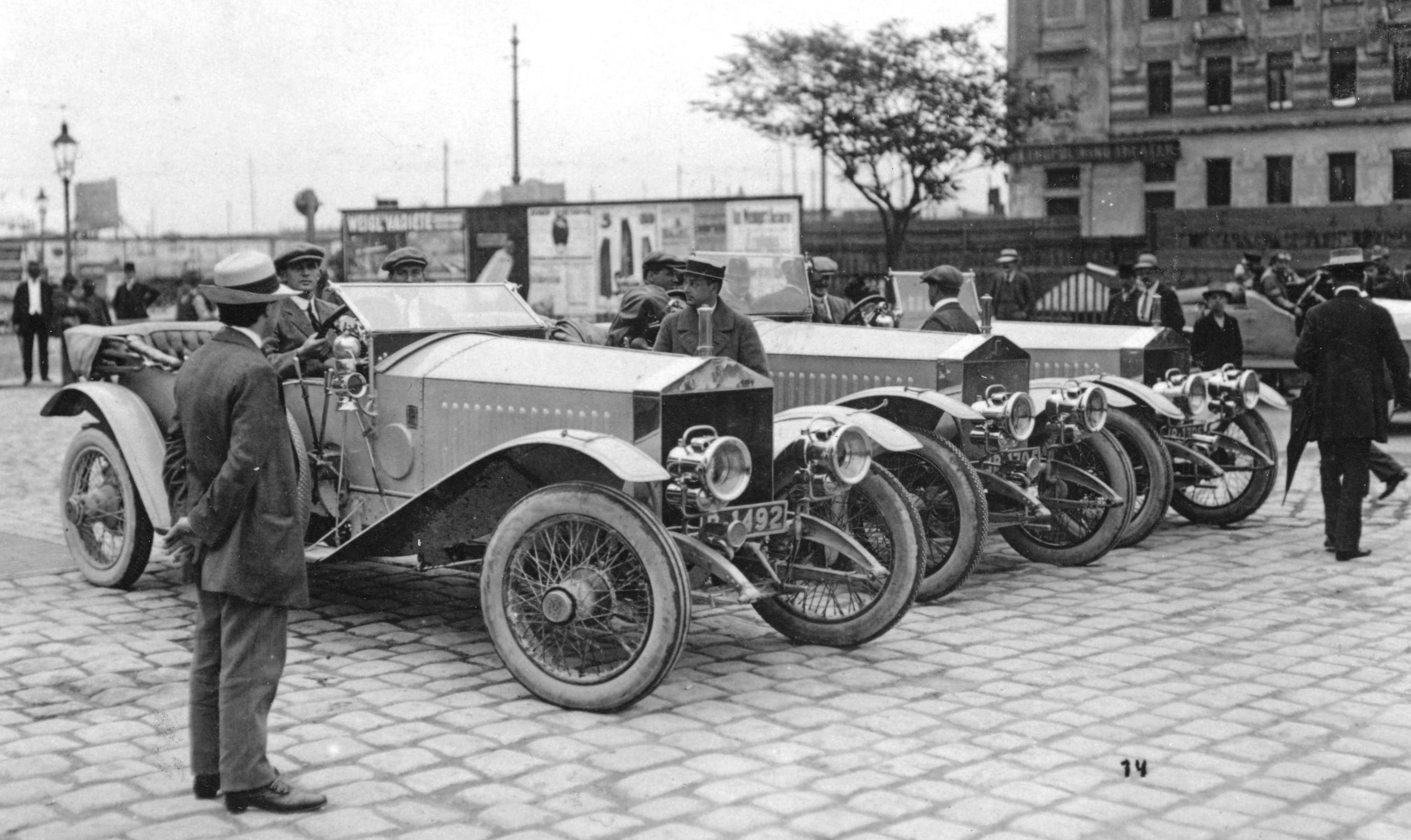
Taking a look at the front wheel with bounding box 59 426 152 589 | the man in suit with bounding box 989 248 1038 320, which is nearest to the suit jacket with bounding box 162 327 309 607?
the front wheel with bounding box 59 426 152 589

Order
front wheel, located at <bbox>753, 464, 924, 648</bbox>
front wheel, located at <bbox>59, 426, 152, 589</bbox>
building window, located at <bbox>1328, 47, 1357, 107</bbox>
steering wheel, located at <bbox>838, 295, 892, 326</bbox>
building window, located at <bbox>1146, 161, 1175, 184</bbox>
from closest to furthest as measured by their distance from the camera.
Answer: front wheel, located at <bbox>753, 464, 924, 648</bbox>, front wheel, located at <bbox>59, 426, 152, 589</bbox>, steering wheel, located at <bbox>838, 295, 892, 326</bbox>, building window, located at <bbox>1328, 47, 1357, 107</bbox>, building window, located at <bbox>1146, 161, 1175, 184</bbox>

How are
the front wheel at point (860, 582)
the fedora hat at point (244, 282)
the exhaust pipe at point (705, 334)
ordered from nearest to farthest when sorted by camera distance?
the fedora hat at point (244, 282)
the exhaust pipe at point (705, 334)
the front wheel at point (860, 582)

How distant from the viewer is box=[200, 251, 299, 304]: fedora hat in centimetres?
427

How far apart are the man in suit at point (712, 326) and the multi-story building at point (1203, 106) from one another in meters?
34.1

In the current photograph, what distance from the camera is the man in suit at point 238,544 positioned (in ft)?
13.6

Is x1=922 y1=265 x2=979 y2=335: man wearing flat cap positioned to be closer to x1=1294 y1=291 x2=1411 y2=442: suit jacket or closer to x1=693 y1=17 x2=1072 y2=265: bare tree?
x1=1294 y1=291 x2=1411 y2=442: suit jacket

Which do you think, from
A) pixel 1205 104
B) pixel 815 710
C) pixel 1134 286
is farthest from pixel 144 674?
pixel 1205 104

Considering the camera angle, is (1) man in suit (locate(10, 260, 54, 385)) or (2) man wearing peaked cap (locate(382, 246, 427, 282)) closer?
(2) man wearing peaked cap (locate(382, 246, 427, 282))

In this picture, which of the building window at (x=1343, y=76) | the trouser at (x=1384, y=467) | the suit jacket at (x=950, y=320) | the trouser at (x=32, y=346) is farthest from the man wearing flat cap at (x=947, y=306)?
the building window at (x=1343, y=76)

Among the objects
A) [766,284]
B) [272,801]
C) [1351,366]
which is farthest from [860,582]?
[1351,366]

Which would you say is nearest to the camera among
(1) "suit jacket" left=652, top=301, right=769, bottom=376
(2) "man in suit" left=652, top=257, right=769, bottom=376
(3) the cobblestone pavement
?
(3) the cobblestone pavement

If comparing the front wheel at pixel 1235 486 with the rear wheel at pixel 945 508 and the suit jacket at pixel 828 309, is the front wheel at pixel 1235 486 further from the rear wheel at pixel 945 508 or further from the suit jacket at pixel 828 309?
the rear wheel at pixel 945 508

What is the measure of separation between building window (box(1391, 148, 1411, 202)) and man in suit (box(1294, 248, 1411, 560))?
33089 mm

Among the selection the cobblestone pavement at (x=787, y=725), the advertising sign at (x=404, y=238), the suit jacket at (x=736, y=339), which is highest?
the advertising sign at (x=404, y=238)
